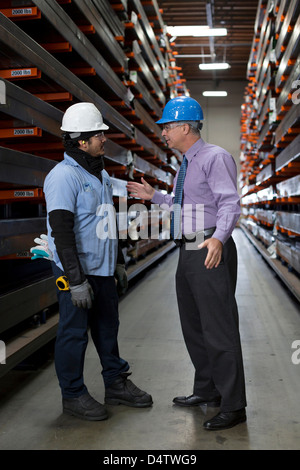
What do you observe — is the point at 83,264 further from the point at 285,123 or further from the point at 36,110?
the point at 285,123

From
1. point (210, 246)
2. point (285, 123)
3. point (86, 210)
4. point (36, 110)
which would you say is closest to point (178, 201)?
point (210, 246)

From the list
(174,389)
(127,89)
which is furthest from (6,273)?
(127,89)

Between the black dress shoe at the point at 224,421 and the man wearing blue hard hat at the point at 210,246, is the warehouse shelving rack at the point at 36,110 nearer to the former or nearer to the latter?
the man wearing blue hard hat at the point at 210,246

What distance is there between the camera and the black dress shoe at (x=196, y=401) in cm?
303

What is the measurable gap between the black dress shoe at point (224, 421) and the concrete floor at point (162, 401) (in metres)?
0.04

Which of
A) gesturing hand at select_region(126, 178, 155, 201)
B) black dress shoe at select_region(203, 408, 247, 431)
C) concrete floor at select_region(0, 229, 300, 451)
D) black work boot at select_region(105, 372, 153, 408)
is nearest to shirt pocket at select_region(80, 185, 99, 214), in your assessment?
gesturing hand at select_region(126, 178, 155, 201)

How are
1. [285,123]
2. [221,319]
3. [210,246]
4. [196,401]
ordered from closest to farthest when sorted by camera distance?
[210,246], [221,319], [196,401], [285,123]

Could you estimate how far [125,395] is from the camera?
305 centimetres

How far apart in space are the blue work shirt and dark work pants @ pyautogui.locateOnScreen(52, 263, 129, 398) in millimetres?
109

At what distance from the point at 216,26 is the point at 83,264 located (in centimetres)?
1699

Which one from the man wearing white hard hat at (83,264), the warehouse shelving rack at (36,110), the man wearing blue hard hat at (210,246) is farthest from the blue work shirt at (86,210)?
the man wearing blue hard hat at (210,246)

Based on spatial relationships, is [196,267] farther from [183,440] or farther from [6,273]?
[6,273]

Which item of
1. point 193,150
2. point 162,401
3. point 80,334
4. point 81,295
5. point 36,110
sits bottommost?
point 162,401

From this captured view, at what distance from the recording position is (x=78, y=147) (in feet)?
9.79
